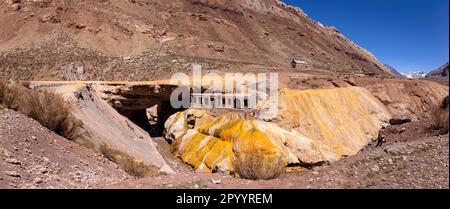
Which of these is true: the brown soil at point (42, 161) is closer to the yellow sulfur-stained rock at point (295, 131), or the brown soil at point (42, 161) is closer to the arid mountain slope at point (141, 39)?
the yellow sulfur-stained rock at point (295, 131)

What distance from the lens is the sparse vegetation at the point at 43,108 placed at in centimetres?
905

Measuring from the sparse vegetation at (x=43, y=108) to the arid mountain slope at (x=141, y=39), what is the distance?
23688 millimetres

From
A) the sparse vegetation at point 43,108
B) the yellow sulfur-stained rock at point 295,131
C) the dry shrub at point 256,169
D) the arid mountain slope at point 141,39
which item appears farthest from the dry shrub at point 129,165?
the arid mountain slope at point 141,39

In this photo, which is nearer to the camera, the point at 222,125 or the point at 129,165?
the point at 129,165

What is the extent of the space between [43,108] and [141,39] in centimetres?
3998

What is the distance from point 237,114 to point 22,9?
4105 centimetres

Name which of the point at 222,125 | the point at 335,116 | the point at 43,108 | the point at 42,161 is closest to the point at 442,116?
the point at 42,161

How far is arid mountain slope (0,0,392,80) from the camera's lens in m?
35.8

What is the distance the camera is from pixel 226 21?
5778cm

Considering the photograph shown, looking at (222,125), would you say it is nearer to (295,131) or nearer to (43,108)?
(295,131)

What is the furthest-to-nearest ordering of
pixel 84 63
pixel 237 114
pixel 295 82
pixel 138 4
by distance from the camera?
pixel 138 4, pixel 84 63, pixel 295 82, pixel 237 114

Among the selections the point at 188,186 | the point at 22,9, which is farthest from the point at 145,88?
the point at 22,9

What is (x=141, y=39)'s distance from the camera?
157 ft
